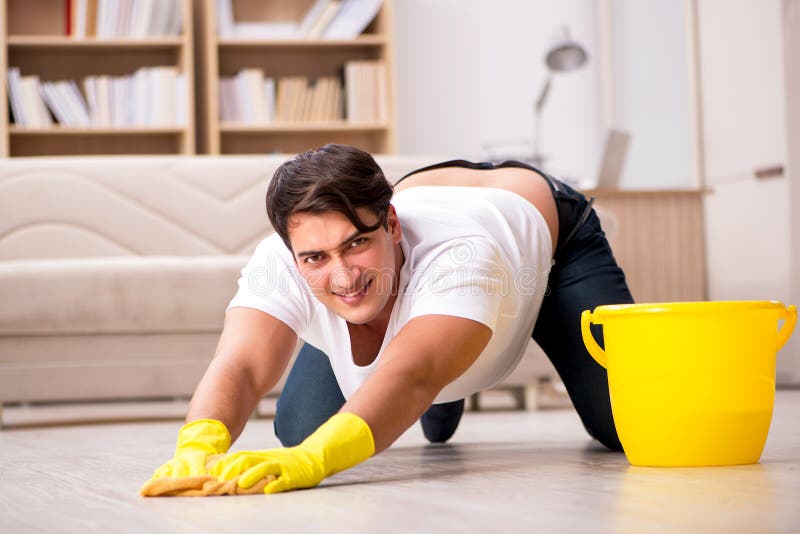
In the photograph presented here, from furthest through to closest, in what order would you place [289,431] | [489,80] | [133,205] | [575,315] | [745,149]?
[489,80]
[745,149]
[133,205]
[289,431]
[575,315]

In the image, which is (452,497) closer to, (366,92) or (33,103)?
(366,92)

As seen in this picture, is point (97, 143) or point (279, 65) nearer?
point (97, 143)

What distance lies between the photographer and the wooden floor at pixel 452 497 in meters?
1.03

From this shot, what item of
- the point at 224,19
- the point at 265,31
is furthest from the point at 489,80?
the point at 224,19

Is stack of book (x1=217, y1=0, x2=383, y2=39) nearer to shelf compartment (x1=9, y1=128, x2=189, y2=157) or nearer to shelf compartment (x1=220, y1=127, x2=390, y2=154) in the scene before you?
shelf compartment (x1=220, y1=127, x2=390, y2=154)

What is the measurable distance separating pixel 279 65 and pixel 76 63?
900mm

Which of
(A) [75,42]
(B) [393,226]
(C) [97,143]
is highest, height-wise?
(A) [75,42]

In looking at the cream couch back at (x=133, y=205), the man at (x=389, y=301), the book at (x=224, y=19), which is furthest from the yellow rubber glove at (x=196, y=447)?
the book at (x=224, y=19)

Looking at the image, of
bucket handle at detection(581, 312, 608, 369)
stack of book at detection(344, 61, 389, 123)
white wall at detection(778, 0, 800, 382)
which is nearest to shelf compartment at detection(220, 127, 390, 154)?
stack of book at detection(344, 61, 389, 123)

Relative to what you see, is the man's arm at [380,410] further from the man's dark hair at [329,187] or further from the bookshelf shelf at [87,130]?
the bookshelf shelf at [87,130]

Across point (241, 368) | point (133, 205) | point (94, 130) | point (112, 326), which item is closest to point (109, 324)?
point (112, 326)

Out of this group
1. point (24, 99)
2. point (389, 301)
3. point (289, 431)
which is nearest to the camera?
point (389, 301)

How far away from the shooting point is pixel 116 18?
456cm

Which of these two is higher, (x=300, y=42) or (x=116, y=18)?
(x=116, y=18)
